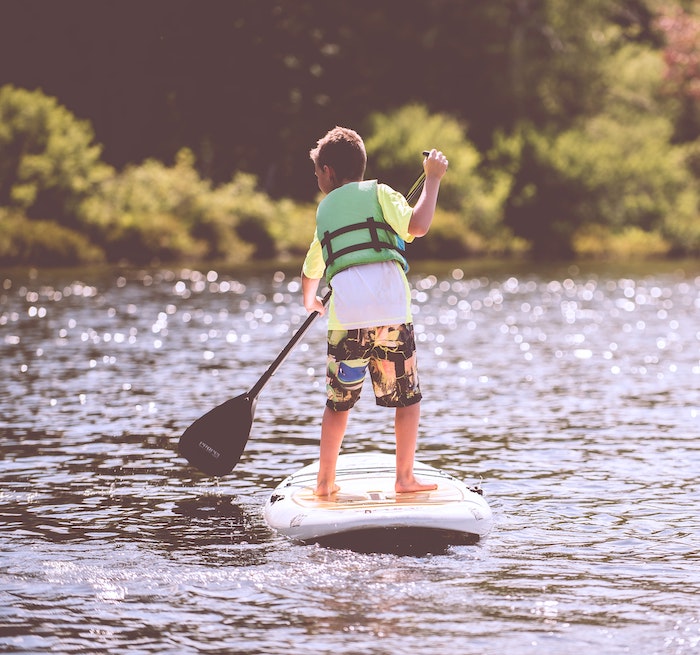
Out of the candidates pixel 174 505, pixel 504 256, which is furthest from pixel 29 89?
pixel 174 505

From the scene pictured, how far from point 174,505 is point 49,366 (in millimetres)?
8230

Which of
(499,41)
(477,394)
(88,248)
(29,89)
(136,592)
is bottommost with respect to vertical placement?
(136,592)

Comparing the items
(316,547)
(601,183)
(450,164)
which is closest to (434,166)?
(316,547)

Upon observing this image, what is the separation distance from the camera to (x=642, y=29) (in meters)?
65.6

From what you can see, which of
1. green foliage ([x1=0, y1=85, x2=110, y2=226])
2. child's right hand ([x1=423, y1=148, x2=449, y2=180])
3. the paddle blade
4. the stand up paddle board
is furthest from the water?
green foliage ([x1=0, y1=85, x2=110, y2=226])

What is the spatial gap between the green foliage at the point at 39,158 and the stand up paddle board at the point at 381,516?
36.3m

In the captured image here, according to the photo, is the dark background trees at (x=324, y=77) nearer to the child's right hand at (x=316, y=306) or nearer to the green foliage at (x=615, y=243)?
the green foliage at (x=615, y=243)

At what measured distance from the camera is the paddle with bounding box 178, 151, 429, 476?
8.98 metres

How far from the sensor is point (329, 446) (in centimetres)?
811

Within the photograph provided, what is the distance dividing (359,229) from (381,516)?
1462mm

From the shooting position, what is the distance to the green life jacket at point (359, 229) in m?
7.83

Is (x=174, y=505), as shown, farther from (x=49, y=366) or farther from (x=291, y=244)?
(x=291, y=244)

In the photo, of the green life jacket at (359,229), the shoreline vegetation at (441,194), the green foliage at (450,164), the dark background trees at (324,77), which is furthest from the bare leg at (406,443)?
the dark background trees at (324,77)

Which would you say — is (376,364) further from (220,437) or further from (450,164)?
(450,164)
